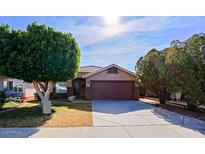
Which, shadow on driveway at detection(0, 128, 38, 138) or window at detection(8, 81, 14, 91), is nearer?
shadow on driveway at detection(0, 128, 38, 138)

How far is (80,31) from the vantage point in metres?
14.8

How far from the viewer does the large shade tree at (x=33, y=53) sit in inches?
487

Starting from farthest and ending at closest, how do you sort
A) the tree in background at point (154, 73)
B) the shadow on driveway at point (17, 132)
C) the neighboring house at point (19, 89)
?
the neighboring house at point (19, 89) → the tree in background at point (154, 73) → the shadow on driveway at point (17, 132)

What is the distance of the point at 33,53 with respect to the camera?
40.7 feet

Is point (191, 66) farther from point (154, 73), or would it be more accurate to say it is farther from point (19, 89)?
point (19, 89)

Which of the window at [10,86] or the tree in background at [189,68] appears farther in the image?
the window at [10,86]

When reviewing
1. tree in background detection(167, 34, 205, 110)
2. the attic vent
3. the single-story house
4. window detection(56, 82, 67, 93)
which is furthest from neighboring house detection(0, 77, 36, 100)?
tree in background detection(167, 34, 205, 110)

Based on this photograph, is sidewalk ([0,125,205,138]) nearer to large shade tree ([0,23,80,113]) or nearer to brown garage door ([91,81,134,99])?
large shade tree ([0,23,80,113])

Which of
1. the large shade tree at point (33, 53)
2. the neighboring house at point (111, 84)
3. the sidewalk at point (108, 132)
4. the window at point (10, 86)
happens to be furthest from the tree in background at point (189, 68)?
the window at point (10, 86)

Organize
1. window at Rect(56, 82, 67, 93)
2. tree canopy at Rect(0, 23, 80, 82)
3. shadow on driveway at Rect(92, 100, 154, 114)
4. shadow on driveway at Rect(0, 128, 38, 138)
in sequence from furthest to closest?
window at Rect(56, 82, 67, 93) < shadow on driveway at Rect(92, 100, 154, 114) < tree canopy at Rect(0, 23, 80, 82) < shadow on driveway at Rect(0, 128, 38, 138)

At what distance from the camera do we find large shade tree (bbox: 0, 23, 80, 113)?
40.5ft

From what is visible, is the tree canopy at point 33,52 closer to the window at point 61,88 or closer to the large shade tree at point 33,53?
the large shade tree at point 33,53

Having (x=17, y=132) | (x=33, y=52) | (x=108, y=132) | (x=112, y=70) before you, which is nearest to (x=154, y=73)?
(x=112, y=70)
